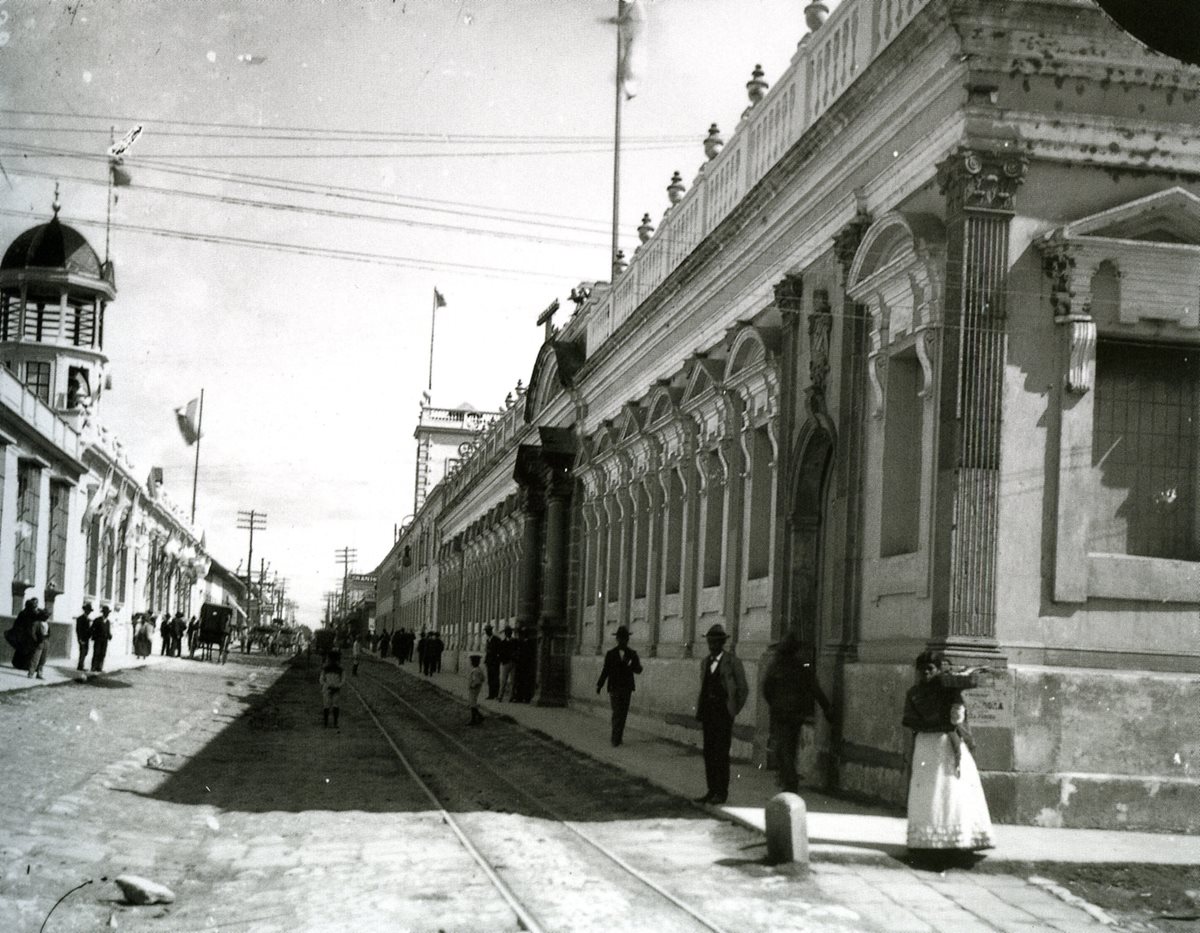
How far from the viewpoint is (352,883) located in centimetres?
997

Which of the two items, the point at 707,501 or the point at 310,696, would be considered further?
the point at 310,696

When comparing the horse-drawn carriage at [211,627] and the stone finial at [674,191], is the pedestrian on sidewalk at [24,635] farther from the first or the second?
the horse-drawn carriage at [211,627]

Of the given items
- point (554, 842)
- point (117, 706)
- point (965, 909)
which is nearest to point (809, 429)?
point (554, 842)

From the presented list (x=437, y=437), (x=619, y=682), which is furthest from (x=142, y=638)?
(x=437, y=437)

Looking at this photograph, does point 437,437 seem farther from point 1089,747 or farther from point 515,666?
point 1089,747

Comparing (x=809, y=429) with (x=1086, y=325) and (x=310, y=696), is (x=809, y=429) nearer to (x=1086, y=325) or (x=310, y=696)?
(x=1086, y=325)

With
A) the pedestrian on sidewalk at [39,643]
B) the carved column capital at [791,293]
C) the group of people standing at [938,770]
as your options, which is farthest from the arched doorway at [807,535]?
the pedestrian on sidewalk at [39,643]

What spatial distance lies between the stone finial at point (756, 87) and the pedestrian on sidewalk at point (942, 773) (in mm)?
11280

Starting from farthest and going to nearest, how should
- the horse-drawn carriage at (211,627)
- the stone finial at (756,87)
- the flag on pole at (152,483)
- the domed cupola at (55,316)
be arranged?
the horse-drawn carriage at (211,627), the flag on pole at (152,483), the domed cupola at (55,316), the stone finial at (756,87)

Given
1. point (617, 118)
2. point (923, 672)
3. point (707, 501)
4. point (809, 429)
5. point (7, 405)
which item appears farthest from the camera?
point (617, 118)

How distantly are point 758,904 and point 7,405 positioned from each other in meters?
23.4

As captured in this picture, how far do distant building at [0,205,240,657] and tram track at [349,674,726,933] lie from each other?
1307 centimetres

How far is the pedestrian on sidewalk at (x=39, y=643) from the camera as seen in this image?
2717 cm

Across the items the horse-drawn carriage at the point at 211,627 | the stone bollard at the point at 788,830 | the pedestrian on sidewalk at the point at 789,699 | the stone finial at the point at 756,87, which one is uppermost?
the stone finial at the point at 756,87
